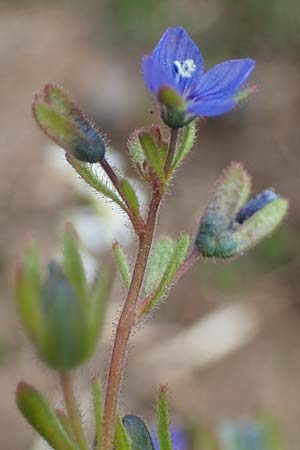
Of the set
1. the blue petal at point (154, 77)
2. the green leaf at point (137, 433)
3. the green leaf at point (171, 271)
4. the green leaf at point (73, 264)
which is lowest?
the green leaf at point (137, 433)

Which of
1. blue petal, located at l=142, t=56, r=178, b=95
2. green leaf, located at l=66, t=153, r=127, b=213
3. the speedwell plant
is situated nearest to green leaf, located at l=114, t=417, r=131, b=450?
the speedwell plant

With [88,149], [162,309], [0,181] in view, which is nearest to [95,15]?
[0,181]

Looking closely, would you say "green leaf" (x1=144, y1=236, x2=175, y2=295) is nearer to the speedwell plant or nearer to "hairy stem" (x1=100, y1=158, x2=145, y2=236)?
the speedwell plant

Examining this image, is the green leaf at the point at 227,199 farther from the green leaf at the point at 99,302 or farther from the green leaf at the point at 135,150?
the green leaf at the point at 99,302

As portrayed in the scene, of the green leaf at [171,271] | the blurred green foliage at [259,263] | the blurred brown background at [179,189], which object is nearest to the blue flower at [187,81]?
the green leaf at [171,271]

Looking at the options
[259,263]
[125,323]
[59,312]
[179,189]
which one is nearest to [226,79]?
[125,323]

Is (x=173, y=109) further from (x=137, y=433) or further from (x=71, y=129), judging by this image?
(x=137, y=433)

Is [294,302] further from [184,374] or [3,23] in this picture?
[3,23]
